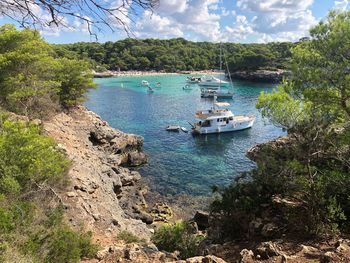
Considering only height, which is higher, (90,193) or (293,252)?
(293,252)

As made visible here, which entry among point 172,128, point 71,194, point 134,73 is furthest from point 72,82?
point 134,73

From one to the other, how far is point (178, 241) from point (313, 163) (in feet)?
19.0

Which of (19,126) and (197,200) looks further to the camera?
(197,200)

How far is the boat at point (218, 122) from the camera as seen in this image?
121 feet

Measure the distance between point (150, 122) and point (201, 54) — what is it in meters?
85.1

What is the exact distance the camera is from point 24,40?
22.1 metres

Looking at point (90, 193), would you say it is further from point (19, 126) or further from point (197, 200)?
point (197, 200)

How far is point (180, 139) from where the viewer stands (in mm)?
34625

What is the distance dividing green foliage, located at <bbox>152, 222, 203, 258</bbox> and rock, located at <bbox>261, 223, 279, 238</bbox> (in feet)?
8.08

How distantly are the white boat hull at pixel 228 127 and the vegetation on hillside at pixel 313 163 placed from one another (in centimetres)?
2455

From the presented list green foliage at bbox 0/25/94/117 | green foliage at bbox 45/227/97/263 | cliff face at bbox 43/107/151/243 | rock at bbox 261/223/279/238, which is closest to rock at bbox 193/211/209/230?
cliff face at bbox 43/107/151/243

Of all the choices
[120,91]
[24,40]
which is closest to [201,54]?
[120,91]

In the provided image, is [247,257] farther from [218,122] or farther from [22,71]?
[218,122]

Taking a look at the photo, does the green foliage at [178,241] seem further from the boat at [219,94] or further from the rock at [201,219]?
the boat at [219,94]
